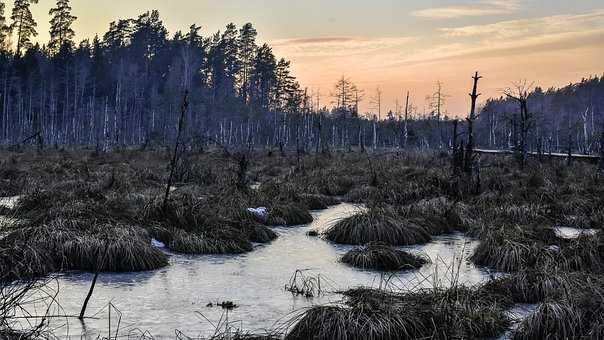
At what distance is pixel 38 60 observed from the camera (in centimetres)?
7225

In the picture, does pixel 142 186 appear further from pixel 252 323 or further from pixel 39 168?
pixel 252 323

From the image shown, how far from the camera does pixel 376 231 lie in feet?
41.7

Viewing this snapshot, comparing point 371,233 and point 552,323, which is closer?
point 552,323

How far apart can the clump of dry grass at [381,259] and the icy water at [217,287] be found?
225mm

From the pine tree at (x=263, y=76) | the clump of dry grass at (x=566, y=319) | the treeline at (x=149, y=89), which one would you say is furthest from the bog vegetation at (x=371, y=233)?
the pine tree at (x=263, y=76)

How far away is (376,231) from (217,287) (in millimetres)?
5063

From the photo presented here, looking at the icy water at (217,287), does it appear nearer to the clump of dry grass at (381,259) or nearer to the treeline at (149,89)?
the clump of dry grass at (381,259)

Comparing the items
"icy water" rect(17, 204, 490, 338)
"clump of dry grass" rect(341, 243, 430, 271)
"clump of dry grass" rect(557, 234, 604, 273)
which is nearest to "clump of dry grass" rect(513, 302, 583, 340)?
"icy water" rect(17, 204, 490, 338)

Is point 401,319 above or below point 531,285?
above

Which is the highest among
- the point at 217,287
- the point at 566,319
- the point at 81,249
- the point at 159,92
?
the point at 159,92

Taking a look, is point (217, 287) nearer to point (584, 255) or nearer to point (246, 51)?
point (584, 255)

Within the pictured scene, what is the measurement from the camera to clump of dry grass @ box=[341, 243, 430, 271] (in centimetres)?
1031

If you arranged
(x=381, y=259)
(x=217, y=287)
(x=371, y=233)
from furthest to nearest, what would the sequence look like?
(x=371, y=233) < (x=381, y=259) < (x=217, y=287)

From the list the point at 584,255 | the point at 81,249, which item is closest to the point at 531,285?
the point at 584,255
